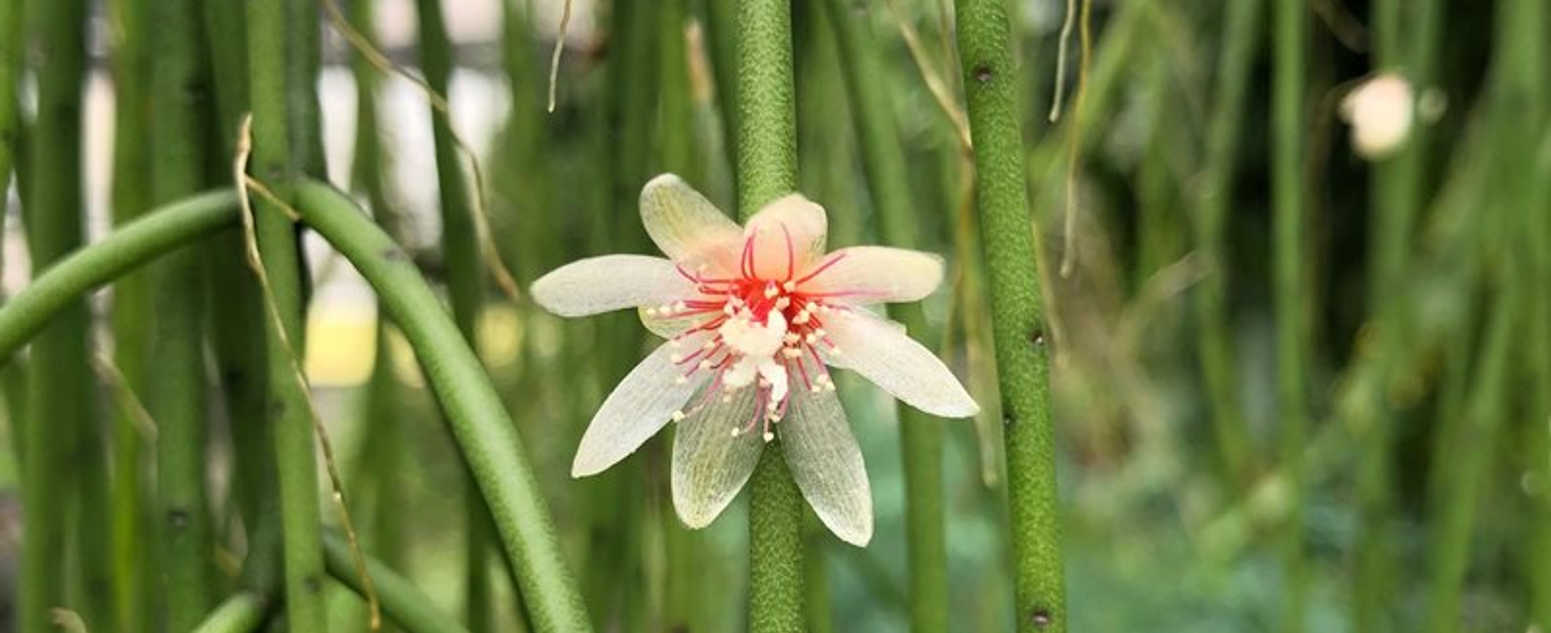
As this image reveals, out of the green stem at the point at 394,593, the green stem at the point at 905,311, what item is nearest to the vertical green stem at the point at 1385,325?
the green stem at the point at 905,311

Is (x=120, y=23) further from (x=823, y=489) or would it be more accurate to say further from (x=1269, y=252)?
(x=1269, y=252)

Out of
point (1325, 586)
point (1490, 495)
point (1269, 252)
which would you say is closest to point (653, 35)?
point (1490, 495)

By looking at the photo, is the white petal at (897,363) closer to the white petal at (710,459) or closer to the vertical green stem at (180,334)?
the white petal at (710,459)

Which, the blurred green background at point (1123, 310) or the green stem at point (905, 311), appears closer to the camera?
the green stem at point (905, 311)

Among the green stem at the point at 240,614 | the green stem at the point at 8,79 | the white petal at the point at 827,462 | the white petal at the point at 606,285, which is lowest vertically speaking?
the green stem at the point at 240,614

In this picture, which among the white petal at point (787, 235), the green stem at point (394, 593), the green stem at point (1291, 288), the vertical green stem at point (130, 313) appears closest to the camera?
the white petal at point (787, 235)

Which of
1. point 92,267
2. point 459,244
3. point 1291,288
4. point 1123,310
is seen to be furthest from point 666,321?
point 1123,310
